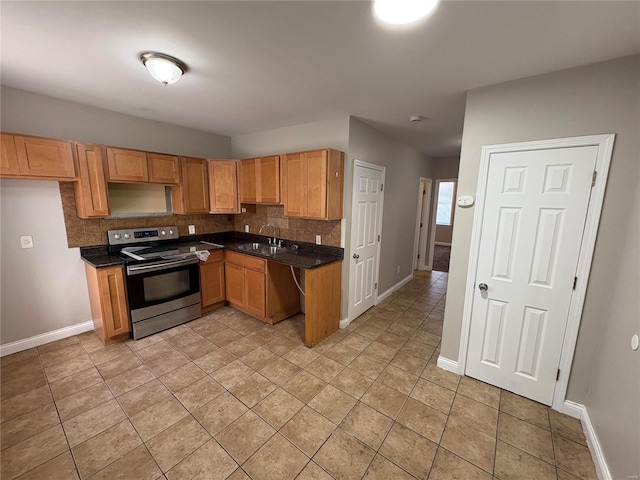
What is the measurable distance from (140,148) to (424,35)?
3.56 meters

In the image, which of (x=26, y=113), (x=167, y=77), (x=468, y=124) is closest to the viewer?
(x=167, y=77)

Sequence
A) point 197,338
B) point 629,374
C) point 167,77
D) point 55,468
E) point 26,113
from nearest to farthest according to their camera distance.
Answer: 1. point 629,374
2. point 55,468
3. point 167,77
4. point 26,113
5. point 197,338

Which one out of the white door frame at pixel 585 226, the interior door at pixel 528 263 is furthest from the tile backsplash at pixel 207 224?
the interior door at pixel 528 263

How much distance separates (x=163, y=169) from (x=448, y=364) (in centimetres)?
407

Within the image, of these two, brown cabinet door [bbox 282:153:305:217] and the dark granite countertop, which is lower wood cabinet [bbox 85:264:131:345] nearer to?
the dark granite countertop

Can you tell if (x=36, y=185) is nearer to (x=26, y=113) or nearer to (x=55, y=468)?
(x=26, y=113)

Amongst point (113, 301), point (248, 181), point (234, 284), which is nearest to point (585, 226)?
point (248, 181)

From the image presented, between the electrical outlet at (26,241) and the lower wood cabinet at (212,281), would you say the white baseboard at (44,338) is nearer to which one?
the electrical outlet at (26,241)

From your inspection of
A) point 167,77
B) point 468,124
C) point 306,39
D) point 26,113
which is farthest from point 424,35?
point 26,113

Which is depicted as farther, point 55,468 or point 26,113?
point 26,113

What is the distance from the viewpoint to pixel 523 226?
80.8 inches

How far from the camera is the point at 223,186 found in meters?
3.79

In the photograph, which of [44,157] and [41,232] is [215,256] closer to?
[41,232]

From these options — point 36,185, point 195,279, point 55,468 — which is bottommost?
point 55,468
